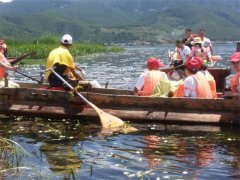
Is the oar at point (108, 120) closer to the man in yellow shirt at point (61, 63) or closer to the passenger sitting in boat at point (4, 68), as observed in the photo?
the man in yellow shirt at point (61, 63)

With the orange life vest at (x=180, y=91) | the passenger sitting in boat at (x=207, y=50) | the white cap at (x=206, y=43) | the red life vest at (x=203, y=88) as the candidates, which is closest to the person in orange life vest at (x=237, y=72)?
the red life vest at (x=203, y=88)

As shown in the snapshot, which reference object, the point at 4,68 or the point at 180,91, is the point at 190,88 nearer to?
the point at 180,91

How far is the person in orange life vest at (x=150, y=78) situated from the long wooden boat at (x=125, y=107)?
41 centimetres

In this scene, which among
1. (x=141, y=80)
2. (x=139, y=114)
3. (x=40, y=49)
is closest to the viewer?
(x=139, y=114)

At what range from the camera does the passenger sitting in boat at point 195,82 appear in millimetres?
11875

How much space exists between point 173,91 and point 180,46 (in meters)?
5.70

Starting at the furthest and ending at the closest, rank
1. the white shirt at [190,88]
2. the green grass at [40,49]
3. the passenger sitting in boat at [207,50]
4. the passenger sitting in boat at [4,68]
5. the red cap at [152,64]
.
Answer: the green grass at [40,49] → the passenger sitting in boat at [207,50] → the passenger sitting in boat at [4,68] → the red cap at [152,64] → the white shirt at [190,88]

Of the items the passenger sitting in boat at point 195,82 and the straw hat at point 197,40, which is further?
the straw hat at point 197,40

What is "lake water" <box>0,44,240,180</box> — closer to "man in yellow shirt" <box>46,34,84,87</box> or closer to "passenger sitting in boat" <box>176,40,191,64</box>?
"man in yellow shirt" <box>46,34,84,87</box>

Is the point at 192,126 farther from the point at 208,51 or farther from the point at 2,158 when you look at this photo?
the point at 208,51

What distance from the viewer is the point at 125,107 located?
1267cm

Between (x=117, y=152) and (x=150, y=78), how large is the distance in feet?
10.4

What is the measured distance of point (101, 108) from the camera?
42.2ft

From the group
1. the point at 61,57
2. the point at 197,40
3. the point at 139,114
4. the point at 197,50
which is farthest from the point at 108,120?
the point at 197,40
